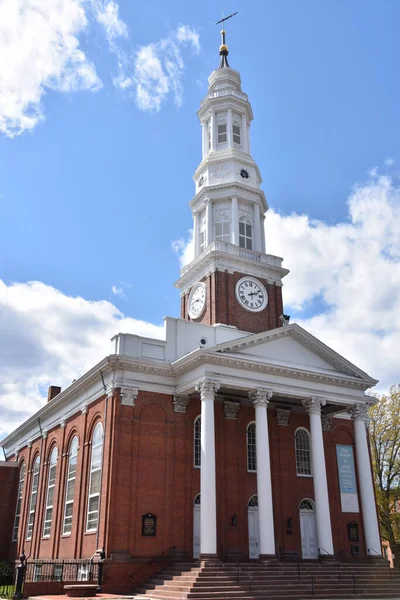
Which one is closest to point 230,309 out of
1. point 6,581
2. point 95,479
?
point 95,479

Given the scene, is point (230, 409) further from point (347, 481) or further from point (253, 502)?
point (347, 481)

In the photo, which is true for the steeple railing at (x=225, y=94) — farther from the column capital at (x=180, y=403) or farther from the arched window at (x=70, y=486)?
the arched window at (x=70, y=486)

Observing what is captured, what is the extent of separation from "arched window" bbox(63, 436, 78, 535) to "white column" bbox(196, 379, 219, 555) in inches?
364

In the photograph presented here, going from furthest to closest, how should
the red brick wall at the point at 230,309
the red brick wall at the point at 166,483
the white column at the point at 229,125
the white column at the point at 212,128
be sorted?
the white column at the point at 212,128 → the white column at the point at 229,125 → the red brick wall at the point at 230,309 → the red brick wall at the point at 166,483

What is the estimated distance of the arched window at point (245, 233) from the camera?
3803cm

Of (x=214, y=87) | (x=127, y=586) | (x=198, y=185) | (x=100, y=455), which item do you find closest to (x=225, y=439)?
(x=100, y=455)

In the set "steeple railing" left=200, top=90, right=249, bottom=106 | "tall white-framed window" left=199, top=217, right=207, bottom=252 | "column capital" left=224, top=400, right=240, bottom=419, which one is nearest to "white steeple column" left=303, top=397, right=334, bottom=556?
"column capital" left=224, top=400, right=240, bottom=419

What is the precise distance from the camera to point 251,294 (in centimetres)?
3591

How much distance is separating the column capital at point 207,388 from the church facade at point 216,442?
0.06 meters

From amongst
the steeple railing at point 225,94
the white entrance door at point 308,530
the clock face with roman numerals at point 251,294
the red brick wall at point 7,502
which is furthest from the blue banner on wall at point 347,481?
the steeple railing at point 225,94

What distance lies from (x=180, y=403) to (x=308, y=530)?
31.0 ft

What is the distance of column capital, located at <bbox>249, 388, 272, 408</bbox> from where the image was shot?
28.1 meters

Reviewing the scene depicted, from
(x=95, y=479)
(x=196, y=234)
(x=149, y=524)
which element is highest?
(x=196, y=234)

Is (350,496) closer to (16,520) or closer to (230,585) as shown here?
(230,585)
